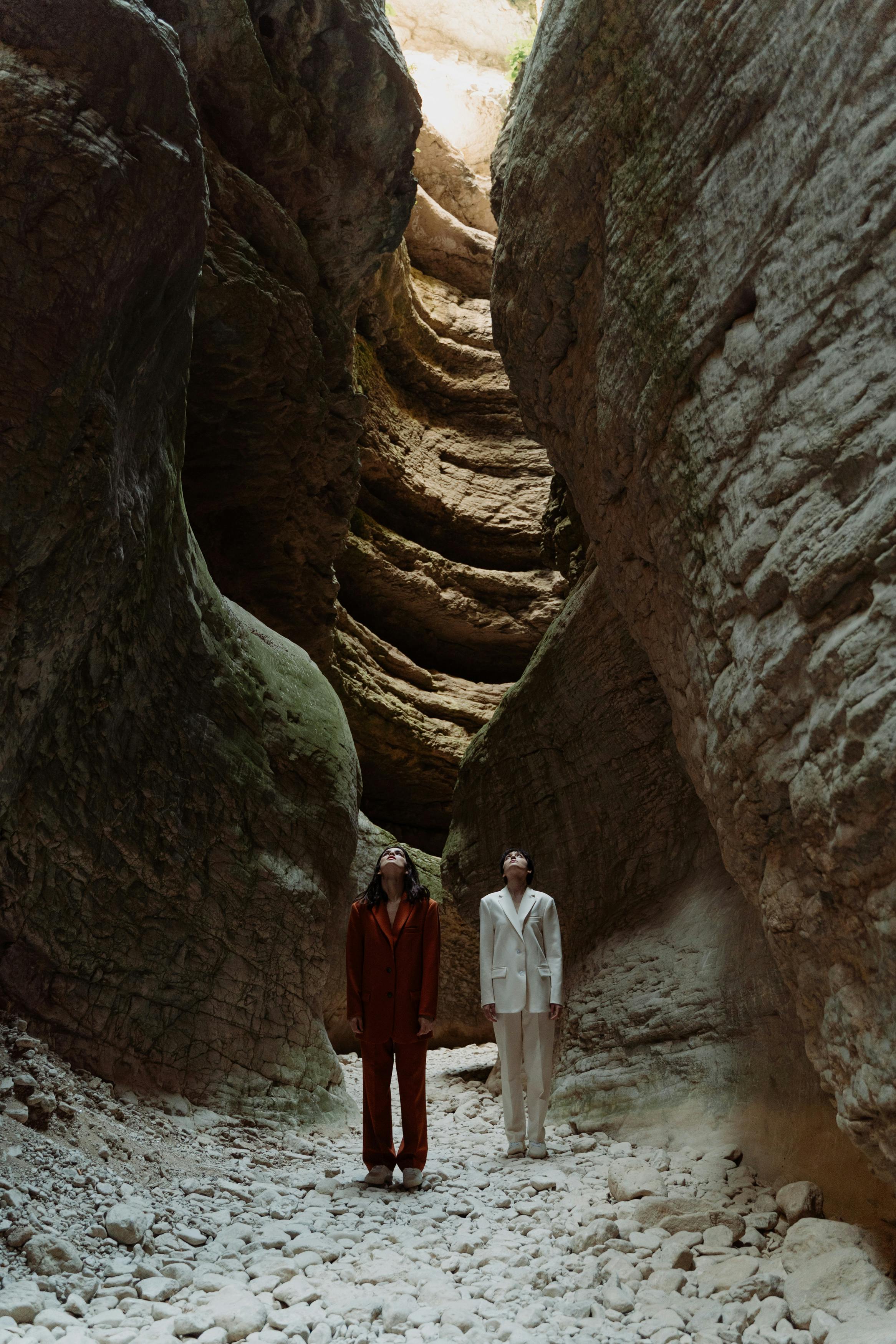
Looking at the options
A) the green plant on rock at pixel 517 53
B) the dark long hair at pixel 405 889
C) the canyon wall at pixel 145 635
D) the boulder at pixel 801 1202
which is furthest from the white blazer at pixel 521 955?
the green plant on rock at pixel 517 53

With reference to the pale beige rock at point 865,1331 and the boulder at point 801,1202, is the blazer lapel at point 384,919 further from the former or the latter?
the pale beige rock at point 865,1331

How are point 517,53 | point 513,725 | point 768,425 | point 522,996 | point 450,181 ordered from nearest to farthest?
point 768,425 → point 522,996 → point 513,725 → point 450,181 → point 517,53

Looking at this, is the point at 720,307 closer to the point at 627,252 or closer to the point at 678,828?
the point at 627,252

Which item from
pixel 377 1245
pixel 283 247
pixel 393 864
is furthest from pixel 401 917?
pixel 283 247

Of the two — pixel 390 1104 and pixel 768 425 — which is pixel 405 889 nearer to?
pixel 390 1104

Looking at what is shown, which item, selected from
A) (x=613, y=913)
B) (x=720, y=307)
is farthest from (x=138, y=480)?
(x=613, y=913)

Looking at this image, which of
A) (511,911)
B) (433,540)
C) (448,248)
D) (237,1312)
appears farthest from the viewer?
(448,248)

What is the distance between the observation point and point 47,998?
211 inches

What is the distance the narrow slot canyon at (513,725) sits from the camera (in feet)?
11.5

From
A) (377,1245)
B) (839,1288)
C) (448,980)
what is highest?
(839,1288)

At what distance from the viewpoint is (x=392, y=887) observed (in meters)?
5.84

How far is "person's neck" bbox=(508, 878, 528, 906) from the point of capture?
6793 mm

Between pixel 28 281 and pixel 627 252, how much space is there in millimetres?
3340

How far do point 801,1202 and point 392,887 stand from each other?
2.77m
